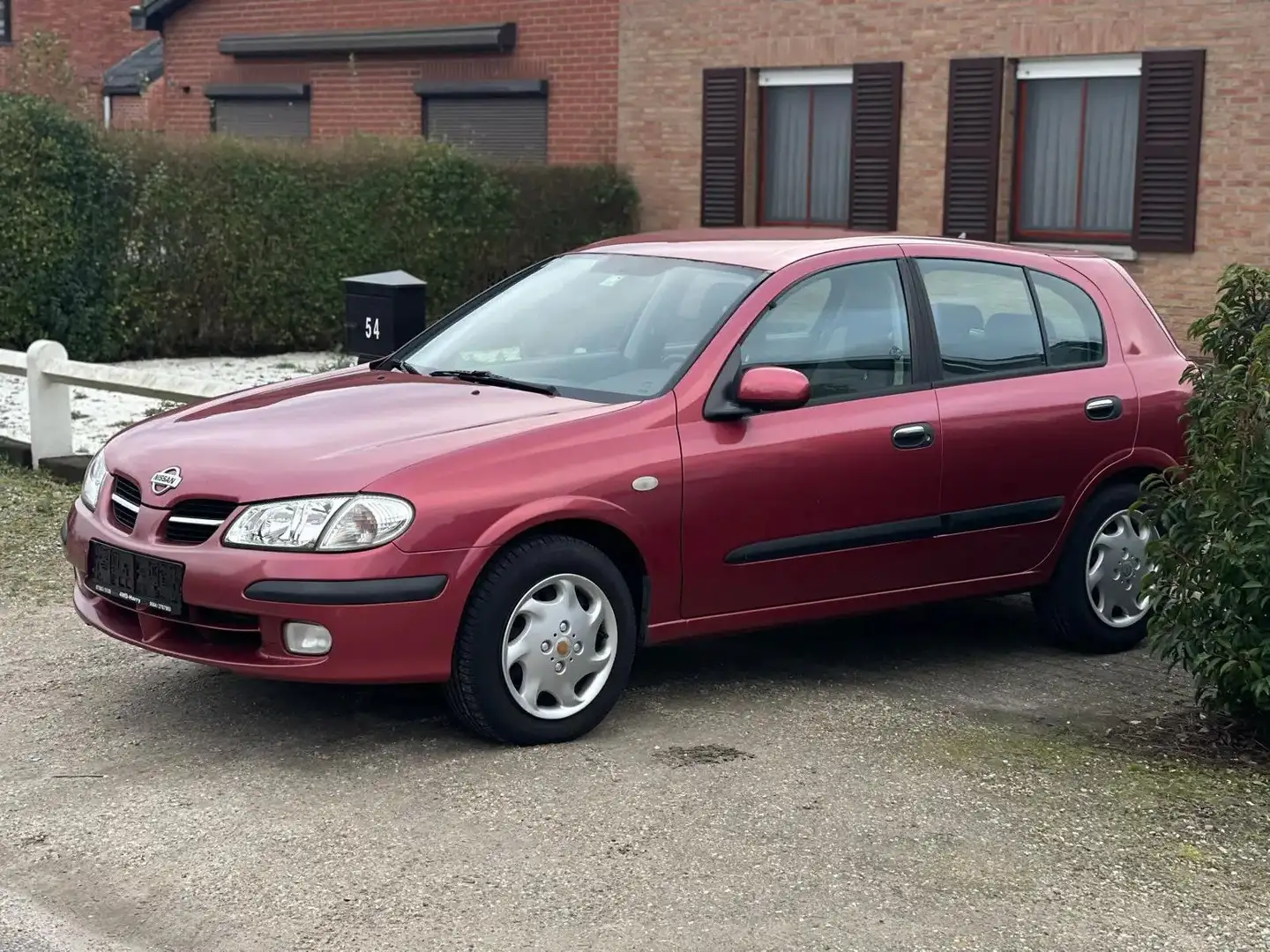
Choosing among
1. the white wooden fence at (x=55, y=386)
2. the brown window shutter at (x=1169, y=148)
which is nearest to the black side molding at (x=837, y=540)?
the white wooden fence at (x=55, y=386)

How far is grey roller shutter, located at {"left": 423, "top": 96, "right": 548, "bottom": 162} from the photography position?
21.2 meters

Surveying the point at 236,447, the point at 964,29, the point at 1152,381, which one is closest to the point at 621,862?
the point at 236,447

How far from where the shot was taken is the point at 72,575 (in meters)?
8.05

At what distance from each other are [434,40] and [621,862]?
60.3ft

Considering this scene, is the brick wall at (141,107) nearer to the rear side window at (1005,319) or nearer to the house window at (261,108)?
the house window at (261,108)

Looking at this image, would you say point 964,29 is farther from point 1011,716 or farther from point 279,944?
point 279,944

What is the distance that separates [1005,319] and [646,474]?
1.95m

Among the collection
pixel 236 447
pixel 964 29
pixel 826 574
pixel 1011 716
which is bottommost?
pixel 1011 716

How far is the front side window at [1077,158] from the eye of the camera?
16.1 meters

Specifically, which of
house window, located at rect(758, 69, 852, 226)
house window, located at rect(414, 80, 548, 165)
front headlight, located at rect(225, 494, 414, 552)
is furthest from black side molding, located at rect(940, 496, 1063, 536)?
house window, located at rect(414, 80, 548, 165)

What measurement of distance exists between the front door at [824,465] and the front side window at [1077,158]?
10281mm

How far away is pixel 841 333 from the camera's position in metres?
6.41

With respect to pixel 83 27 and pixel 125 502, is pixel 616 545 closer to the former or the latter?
pixel 125 502

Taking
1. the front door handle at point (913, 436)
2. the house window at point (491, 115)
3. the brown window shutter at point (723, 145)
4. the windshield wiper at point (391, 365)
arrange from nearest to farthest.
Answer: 1. the front door handle at point (913, 436)
2. the windshield wiper at point (391, 365)
3. the brown window shutter at point (723, 145)
4. the house window at point (491, 115)
